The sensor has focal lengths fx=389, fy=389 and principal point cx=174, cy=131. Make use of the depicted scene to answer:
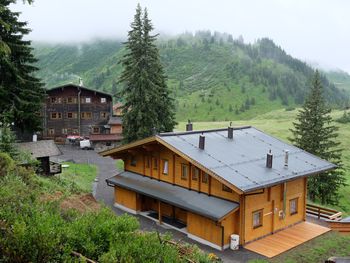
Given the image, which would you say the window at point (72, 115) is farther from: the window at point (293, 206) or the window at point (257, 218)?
the window at point (257, 218)

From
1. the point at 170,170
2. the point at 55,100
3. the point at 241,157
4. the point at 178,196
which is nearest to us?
the point at 178,196

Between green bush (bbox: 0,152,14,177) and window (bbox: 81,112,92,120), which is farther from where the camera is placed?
window (bbox: 81,112,92,120)

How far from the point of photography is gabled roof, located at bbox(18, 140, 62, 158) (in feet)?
104

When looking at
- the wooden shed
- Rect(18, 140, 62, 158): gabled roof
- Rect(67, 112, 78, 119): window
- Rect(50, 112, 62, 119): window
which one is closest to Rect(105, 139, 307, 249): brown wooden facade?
Rect(18, 140, 62, 158): gabled roof

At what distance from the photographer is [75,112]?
215ft

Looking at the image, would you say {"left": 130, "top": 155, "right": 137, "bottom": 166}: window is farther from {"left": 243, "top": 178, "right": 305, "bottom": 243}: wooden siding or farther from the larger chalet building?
{"left": 243, "top": 178, "right": 305, "bottom": 243}: wooden siding

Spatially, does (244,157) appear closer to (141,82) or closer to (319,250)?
(319,250)

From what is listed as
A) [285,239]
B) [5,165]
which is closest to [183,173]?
[285,239]

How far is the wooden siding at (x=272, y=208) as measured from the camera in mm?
22141

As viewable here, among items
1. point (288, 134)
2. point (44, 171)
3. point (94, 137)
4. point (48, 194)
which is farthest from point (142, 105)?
point (288, 134)

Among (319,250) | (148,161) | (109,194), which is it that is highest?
(148,161)

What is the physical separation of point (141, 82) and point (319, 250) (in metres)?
24.1

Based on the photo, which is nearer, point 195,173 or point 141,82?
point 195,173

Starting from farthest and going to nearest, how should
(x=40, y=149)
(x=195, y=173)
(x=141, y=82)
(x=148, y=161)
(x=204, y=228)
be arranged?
(x=141, y=82)
(x=40, y=149)
(x=148, y=161)
(x=195, y=173)
(x=204, y=228)
